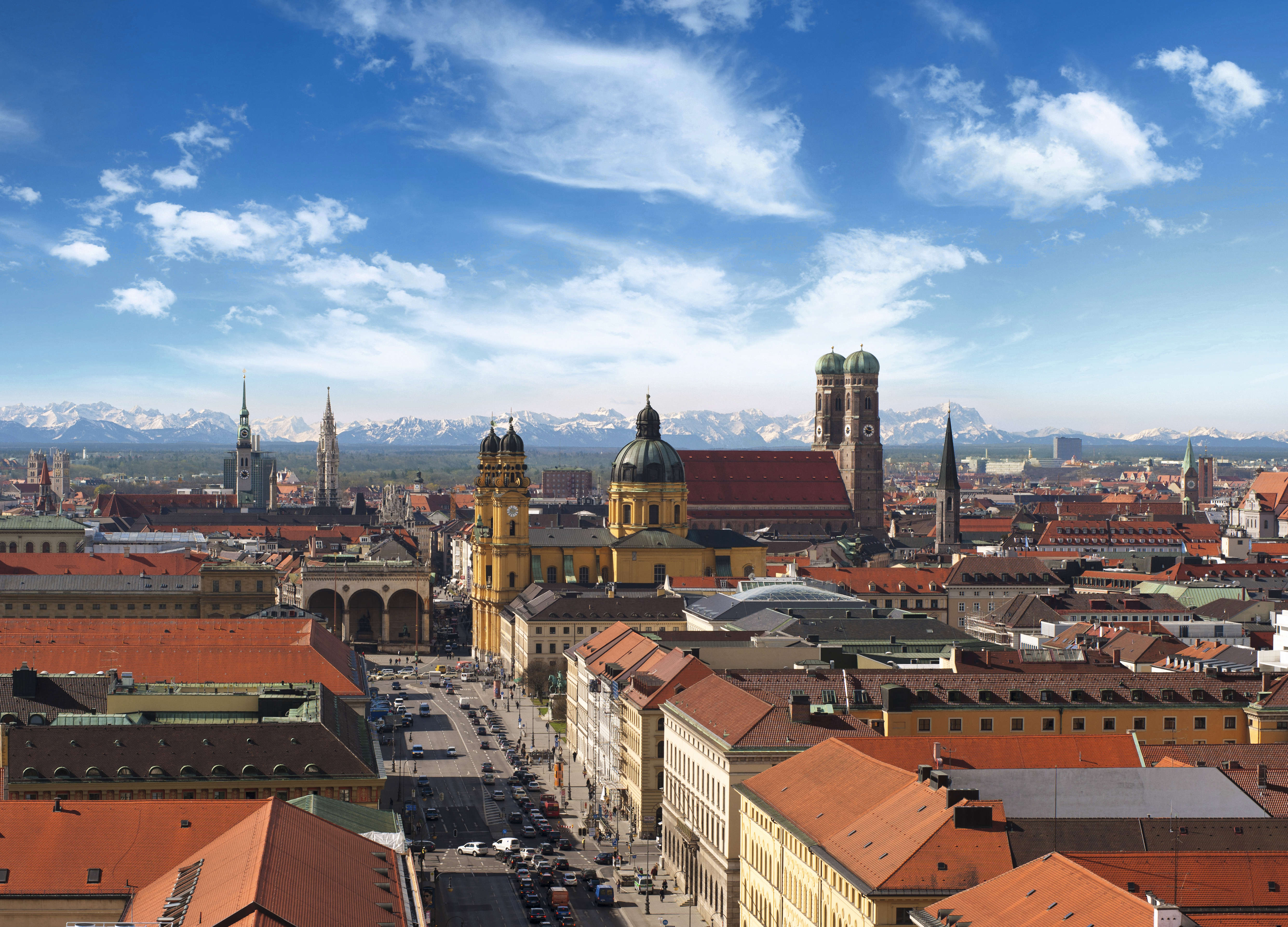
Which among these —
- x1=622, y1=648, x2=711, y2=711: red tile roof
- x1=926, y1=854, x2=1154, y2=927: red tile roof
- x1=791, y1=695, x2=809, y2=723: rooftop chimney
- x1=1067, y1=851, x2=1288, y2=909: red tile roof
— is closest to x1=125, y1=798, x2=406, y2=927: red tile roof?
x1=926, y1=854, x2=1154, y2=927: red tile roof

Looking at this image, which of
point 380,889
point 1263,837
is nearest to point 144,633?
→ point 380,889

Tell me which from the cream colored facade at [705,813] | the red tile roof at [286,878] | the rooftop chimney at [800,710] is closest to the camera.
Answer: the red tile roof at [286,878]

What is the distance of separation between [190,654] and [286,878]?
6144 centimetres

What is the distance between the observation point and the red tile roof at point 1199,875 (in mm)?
50812

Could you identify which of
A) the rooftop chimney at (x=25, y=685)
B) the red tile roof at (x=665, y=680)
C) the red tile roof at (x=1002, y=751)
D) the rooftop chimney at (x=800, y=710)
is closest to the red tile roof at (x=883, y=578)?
the red tile roof at (x=665, y=680)

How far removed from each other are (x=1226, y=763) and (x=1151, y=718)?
19.3m

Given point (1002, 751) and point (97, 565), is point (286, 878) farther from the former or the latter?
point (97, 565)

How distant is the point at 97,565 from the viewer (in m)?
187

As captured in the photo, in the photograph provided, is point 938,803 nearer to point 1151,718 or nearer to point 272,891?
point 272,891

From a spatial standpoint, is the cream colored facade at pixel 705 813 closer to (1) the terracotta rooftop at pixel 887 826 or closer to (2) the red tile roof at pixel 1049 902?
(1) the terracotta rooftop at pixel 887 826

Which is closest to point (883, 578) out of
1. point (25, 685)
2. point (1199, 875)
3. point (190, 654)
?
point (190, 654)

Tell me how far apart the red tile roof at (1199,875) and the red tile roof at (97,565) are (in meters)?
141

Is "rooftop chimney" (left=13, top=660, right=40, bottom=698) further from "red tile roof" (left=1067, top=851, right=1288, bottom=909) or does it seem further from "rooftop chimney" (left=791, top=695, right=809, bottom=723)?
"red tile roof" (left=1067, top=851, right=1288, bottom=909)

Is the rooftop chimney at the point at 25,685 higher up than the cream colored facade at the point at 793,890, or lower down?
higher up
